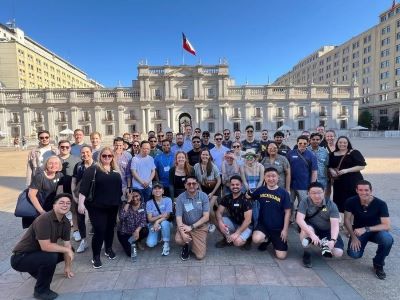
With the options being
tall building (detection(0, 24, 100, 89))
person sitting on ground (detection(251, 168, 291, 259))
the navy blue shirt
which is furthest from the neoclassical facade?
person sitting on ground (detection(251, 168, 291, 259))

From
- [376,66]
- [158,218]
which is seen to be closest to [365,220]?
[158,218]

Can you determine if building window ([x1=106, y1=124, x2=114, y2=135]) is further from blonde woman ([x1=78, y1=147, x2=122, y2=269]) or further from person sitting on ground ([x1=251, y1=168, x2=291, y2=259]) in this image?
person sitting on ground ([x1=251, y1=168, x2=291, y2=259])

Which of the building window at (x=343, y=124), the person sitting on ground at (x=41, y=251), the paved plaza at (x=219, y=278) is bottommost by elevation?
the paved plaza at (x=219, y=278)

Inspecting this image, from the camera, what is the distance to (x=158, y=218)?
4512 millimetres

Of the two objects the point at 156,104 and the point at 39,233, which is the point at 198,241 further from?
the point at 156,104

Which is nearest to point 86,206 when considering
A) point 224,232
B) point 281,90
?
point 224,232

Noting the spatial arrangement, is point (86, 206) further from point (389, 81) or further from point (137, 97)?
point (389, 81)

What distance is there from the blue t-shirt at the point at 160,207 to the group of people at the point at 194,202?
0.02 metres

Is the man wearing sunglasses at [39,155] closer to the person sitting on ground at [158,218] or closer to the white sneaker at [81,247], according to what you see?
the white sneaker at [81,247]

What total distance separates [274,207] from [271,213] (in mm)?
112

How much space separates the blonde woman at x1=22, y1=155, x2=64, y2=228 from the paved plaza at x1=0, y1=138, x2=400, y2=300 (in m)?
1.00

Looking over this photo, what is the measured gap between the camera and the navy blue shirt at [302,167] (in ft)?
16.6

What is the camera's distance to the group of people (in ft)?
11.6

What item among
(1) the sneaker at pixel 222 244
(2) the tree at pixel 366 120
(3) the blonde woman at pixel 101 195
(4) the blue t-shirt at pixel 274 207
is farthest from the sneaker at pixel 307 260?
(2) the tree at pixel 366 120
